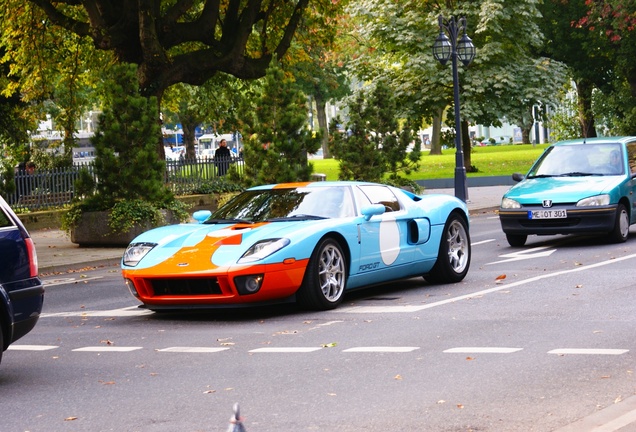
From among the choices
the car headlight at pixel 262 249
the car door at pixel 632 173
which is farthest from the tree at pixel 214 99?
the car headlight at pixel 262 249

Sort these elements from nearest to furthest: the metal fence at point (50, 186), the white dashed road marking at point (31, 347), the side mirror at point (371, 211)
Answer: the white dashed road marking at point (31, 347) < the side mirror at point (371, 211) < the metal fence at point (50, 186)

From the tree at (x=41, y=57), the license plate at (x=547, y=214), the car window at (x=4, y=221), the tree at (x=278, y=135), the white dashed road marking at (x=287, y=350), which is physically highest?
the tree at (x=41, y=57)

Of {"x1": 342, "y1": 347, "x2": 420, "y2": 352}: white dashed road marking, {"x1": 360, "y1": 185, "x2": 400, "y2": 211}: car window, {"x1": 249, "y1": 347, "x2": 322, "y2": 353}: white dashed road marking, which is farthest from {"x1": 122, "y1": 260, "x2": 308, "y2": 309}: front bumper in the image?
{"x1": 342, "y1": 347, "x2": 420, "y2": 352}: white dashed road marking

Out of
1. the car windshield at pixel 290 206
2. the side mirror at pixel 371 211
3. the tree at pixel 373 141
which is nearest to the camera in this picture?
the car windshield at pixel 290 206

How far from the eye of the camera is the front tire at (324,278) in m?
11.5

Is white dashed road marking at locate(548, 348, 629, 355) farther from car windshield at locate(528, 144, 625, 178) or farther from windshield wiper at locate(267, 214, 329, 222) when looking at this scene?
car windshield at locate(528, 144, 625, 178)

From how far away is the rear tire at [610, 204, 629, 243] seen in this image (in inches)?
708

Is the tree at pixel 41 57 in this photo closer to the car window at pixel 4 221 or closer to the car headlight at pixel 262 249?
the car headlight at pixel 262 249

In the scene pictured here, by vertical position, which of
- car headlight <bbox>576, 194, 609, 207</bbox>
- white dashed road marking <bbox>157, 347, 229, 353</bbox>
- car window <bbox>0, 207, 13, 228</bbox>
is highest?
car window <bbox>0, 207, 13, 228</bbox>

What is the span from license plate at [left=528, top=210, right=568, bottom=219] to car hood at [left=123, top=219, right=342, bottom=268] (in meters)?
6.34

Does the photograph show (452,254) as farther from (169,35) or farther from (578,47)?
(578,47)

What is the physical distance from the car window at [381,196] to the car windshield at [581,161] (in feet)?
20.4

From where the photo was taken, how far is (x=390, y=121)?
31.2 meters

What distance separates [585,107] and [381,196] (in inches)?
1939
